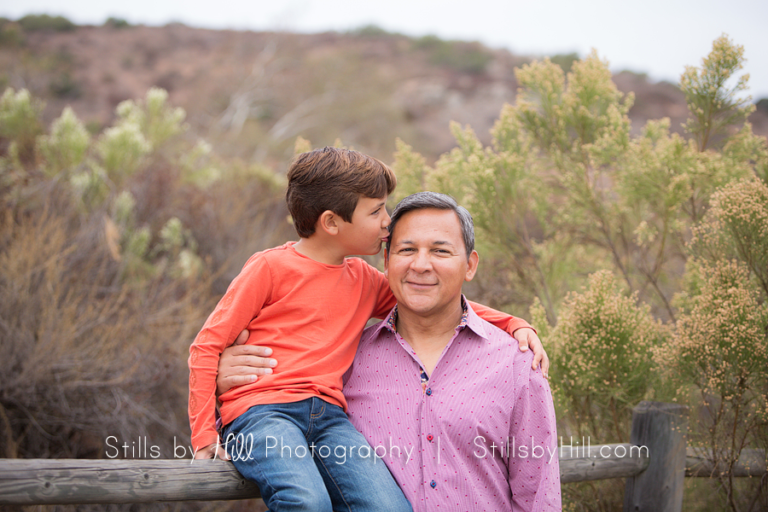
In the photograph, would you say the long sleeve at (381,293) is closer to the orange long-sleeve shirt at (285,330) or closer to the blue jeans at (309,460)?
the orange long-sleeve shirt at (285,330)

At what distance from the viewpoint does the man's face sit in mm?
2105

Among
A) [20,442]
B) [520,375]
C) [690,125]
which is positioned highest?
[690,125]

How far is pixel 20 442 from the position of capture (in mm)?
4598

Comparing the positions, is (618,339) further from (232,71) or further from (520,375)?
(232,71)

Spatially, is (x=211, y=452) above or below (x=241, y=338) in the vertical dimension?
below

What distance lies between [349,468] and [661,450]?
1.79m

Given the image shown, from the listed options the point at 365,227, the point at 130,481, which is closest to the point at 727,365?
the point at 365,227

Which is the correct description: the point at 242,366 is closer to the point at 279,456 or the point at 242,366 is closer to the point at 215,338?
the point at 215,338

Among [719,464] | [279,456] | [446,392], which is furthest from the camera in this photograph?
[719,464]

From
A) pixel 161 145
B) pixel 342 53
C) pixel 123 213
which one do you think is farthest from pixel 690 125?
pixel 342 53

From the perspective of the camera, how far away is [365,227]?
2234 mm

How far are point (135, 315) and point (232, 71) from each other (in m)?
26.6

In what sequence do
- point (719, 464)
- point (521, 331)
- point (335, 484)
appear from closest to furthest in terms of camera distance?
1. point (335, 484)
2. point (521, 331)
3. point (719, 464)

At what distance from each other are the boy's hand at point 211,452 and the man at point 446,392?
0.54 metres
